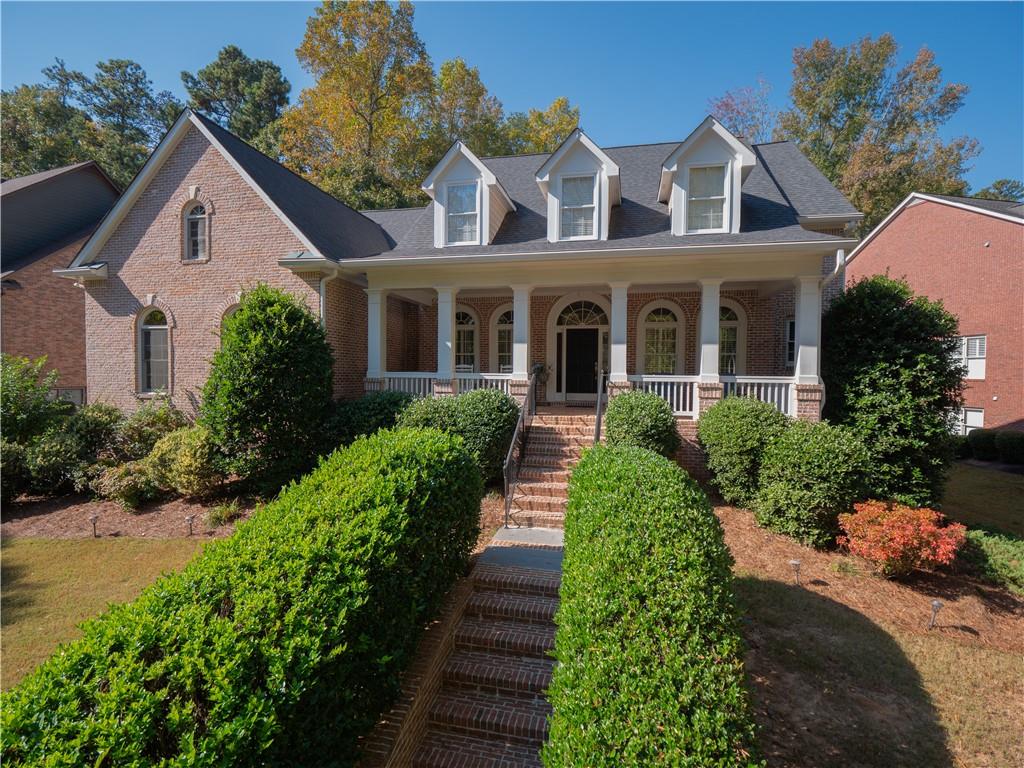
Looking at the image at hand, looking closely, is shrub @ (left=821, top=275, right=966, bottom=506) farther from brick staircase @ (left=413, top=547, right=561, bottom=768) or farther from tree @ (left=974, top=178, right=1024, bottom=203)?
tree @ (left=974, top=178, right=1024, bottom=203)

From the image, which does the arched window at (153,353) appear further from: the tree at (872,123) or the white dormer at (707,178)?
the tree at (872,123)

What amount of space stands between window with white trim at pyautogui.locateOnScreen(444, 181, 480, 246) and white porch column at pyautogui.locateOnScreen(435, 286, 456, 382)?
1543 mm

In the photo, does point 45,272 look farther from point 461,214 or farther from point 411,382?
point 461,214

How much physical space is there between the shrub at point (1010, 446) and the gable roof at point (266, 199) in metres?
21.6

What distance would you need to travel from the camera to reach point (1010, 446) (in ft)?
49.6

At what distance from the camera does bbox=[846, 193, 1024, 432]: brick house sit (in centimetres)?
1634

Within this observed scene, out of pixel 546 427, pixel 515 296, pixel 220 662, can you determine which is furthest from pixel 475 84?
pixel 220 662

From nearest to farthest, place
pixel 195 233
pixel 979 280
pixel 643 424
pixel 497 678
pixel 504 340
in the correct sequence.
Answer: pixel 497 678 → pixel 643 424 → pixel 195 233 → pixel 504 340 → pixel 979 280

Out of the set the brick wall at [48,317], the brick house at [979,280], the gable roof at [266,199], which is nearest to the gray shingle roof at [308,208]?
the gable roof at [266,199]

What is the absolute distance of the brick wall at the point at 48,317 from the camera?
53.1ft

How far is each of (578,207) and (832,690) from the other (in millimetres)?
10516

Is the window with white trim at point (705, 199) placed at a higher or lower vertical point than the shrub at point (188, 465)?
higher

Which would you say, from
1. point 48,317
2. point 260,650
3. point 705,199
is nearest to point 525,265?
point 705,199

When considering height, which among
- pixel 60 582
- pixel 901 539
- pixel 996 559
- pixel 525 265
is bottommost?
pixel 60 582
